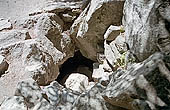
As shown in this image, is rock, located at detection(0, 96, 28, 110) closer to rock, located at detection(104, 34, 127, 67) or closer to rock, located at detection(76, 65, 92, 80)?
rock, located at detection(104, 34, 127, 67)

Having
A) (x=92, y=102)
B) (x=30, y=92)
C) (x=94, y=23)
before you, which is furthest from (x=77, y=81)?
(x=92, y=102)

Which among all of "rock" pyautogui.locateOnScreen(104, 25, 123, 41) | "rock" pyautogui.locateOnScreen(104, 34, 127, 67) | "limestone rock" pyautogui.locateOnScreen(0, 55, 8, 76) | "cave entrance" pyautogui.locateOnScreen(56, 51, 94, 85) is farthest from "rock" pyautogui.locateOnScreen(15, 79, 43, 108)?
"cave entrance" pyautogui.locateOnScreen(56, 51, 94, 85)

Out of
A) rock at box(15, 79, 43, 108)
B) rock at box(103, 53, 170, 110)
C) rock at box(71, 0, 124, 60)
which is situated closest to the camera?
rock at box(103, 53, 170, 110)

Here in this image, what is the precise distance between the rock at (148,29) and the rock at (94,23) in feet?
5.15

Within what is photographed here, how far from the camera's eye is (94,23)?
579 cm

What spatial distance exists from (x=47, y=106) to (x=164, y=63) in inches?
70.3

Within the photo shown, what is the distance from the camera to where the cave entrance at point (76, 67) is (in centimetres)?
764

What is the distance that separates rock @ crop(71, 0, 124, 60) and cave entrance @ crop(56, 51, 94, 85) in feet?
2.73

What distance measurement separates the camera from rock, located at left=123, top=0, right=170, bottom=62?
3.13 metres

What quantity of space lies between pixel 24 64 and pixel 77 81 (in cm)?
223

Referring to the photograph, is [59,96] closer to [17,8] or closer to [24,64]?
[24,64]

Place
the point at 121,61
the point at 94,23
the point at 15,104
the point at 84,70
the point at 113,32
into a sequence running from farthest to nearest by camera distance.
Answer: the point at 84,70, the point at 94,23, the point at 113,32, the point at 121,61, the point at 15,104

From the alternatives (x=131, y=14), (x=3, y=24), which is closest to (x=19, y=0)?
(x=3, y=24)

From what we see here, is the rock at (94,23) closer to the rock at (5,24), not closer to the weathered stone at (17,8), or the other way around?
the weathered stone at (17,8)
